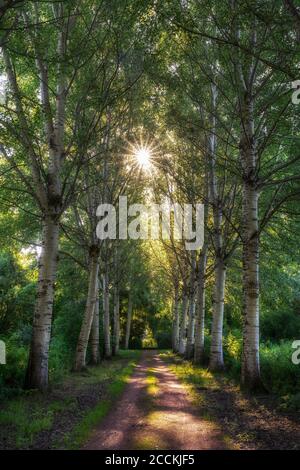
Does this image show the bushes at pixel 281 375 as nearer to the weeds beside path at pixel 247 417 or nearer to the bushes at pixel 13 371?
the weeds beside path at pixel 247 417

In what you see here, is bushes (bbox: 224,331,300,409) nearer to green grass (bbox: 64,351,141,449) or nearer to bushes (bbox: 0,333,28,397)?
green grass (bbox: 64,351,141,449)

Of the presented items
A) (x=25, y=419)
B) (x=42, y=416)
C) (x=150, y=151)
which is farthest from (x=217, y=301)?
(x=25, y=419)

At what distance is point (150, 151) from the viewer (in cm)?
1819

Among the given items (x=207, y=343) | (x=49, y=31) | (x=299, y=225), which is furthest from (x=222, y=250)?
(x=49, y=31)

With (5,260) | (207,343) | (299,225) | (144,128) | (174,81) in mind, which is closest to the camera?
(174,81)

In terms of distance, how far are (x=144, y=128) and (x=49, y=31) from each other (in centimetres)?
877

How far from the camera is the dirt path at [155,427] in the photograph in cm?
646

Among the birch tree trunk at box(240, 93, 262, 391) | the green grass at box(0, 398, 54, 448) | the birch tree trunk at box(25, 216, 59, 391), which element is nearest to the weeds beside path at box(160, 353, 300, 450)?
the birch tree trunk at box(240, 93, 262, 391)

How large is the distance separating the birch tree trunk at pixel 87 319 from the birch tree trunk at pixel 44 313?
591 cm

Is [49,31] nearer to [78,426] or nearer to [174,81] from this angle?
[174,81]

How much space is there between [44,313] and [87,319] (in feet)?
20.4

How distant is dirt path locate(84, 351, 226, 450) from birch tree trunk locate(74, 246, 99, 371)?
16.8 feet

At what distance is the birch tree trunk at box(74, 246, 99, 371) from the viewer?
16094mm
